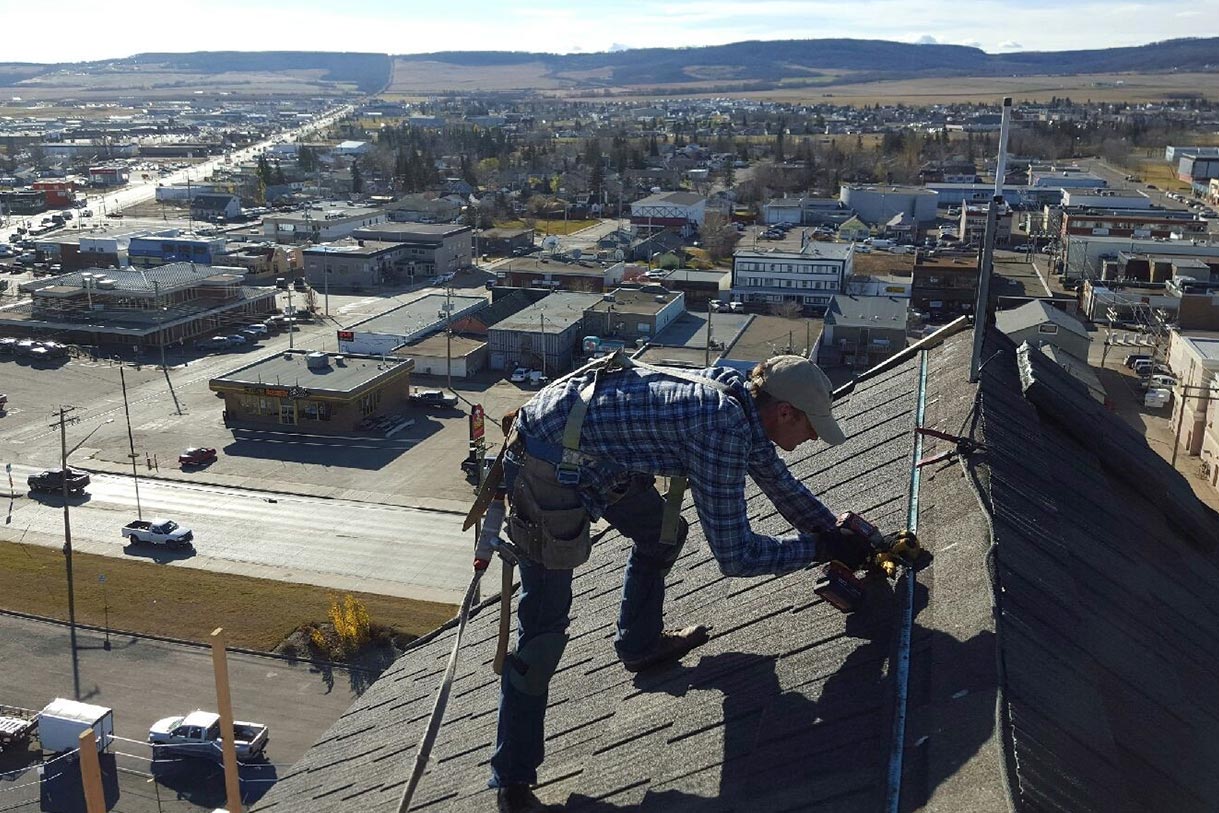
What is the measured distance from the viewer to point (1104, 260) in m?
40.3

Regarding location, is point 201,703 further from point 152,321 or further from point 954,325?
point 152,321

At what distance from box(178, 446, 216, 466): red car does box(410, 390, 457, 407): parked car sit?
5.84 meters

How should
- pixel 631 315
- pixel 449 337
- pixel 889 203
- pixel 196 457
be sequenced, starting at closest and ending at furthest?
1. pixel 196 457
2. pixel 449 337
3. pixel 631 315
4. pixel 889 203

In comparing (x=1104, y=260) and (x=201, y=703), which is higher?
(x=1104, y=260)

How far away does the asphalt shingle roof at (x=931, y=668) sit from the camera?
A: 270 cm

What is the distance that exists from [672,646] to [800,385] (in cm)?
119

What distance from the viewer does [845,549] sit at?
352 cm

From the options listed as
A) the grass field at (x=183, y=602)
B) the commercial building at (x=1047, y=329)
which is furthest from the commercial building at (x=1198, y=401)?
the grass field at (x=183, y=602)

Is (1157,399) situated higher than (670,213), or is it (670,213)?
(670,213)

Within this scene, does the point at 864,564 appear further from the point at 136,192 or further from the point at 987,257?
the point at 136,192

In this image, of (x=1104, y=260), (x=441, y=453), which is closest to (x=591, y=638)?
(x=441, y=453)

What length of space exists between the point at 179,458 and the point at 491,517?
74.6 ft

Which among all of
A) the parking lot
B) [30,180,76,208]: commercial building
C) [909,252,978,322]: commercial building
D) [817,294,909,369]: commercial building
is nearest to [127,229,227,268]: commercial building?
the parking lot

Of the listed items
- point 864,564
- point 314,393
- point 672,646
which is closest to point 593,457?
point 672,646
